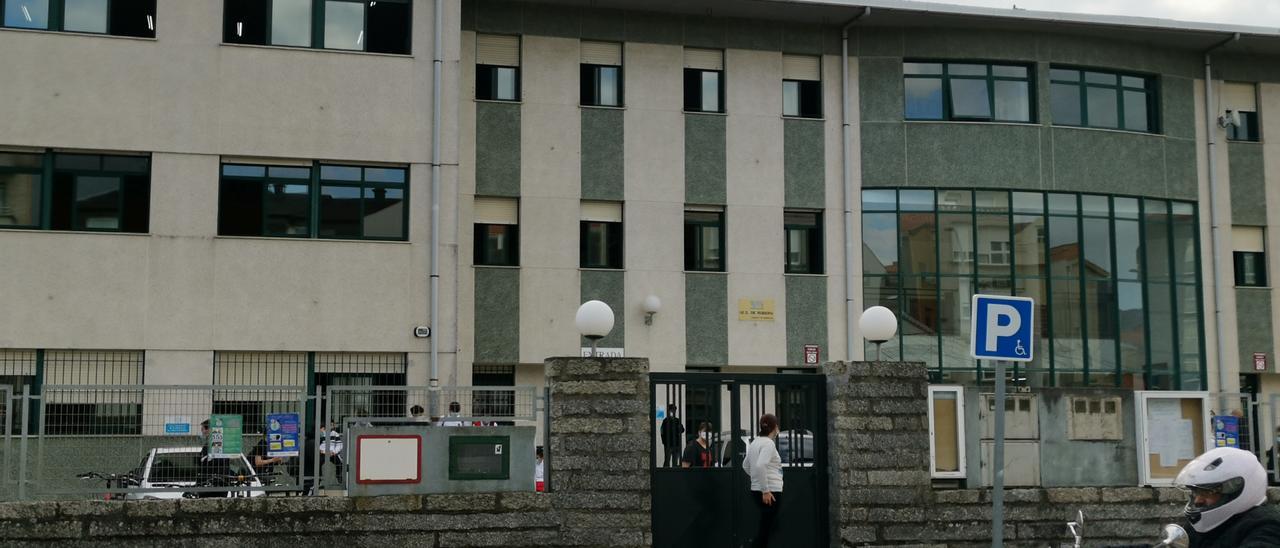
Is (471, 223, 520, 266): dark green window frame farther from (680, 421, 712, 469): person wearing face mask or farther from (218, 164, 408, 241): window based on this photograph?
(680, 421, 712, 469): person wearing face mask

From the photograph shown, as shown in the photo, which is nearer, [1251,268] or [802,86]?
[802,86]

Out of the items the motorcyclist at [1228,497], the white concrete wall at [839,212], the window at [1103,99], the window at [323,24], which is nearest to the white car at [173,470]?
the motorcyclist at [1228,497]

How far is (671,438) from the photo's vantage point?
47.9ft

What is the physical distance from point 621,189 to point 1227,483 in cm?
2097

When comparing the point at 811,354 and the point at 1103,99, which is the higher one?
the point at 1103,99

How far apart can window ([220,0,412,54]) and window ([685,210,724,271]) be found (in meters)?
6.59

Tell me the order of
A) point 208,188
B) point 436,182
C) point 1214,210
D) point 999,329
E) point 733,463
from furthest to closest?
point 1214,210 < point 436,182 < point 208,188 < point 733,463 < point 999,329

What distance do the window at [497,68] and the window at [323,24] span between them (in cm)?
212

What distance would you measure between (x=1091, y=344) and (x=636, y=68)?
10857mm

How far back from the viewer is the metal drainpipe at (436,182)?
24.6m

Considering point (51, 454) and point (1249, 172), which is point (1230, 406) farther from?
point (1249, 172)

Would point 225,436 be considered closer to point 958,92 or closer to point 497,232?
point 497,232

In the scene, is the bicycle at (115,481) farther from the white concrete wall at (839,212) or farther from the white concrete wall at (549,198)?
the white concrete wall at (839,212)

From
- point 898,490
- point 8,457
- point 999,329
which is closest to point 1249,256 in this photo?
point 898,490
